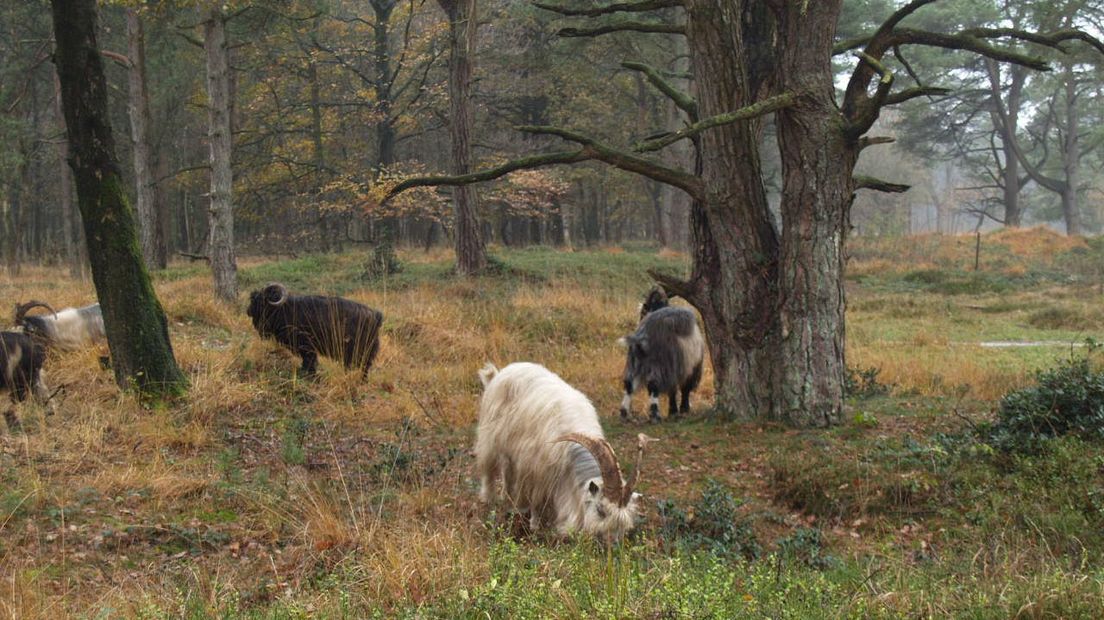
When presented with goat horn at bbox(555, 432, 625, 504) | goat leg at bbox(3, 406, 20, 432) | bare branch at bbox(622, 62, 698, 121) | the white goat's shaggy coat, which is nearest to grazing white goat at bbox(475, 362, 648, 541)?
goat horn at bbox(555, 432, 625, 504)

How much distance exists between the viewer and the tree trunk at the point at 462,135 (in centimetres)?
1759

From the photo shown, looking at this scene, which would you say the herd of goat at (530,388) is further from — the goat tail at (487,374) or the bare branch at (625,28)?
the bare branch at (625,28)

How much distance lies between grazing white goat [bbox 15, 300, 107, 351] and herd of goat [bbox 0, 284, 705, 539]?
0.04 feet

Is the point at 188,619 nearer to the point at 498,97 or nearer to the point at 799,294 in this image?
the point at 799,294

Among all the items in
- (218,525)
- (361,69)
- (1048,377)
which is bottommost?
(218,525)

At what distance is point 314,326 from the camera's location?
394 inches

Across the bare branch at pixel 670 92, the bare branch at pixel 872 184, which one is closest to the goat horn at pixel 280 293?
the bare branch at pixel 670 92

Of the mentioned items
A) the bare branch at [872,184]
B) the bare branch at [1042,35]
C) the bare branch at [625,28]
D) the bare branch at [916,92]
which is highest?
the bare branch at [625,28]

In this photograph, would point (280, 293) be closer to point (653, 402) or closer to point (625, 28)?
point (653, 402)

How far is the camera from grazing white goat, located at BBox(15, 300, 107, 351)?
1036cm

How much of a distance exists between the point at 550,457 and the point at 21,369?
19.2ft

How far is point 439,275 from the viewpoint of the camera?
18.2 metres

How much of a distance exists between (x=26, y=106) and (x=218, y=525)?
27.4 meters

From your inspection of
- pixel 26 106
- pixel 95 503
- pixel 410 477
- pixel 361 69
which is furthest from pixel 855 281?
pixel 26 106
